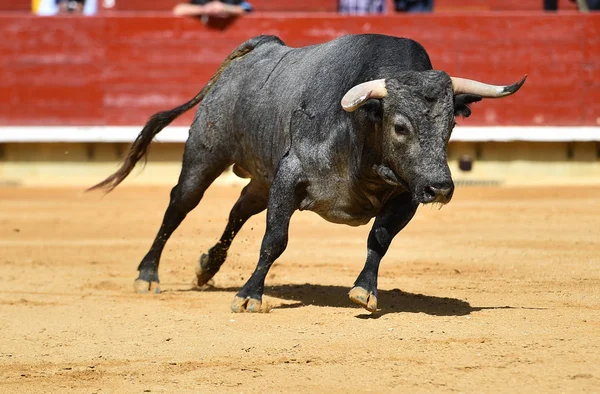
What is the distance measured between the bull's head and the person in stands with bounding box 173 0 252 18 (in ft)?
24.6

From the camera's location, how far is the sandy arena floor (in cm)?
377

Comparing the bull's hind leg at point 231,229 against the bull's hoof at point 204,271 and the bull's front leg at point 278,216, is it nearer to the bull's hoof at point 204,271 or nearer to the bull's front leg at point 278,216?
the bull's hoof at point 204,271

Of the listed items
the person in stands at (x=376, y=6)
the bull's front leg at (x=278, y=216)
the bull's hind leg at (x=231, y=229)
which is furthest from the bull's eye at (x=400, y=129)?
the person in stands at (x=376, y=6)

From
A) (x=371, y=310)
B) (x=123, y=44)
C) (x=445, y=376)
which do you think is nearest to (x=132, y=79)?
(x=123, y=44)

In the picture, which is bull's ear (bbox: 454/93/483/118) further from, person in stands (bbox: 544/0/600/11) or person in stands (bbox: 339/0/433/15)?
person in stands (bbox: 544/0/600/11)

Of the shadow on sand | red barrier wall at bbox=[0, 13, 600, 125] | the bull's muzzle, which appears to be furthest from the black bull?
red barrier wall at bbox=[0, 13, 600, 125]

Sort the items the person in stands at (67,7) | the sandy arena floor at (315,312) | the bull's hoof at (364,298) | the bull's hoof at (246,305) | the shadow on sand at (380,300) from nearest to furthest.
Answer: the sandy arena floor at (315,312) → the bull's hoof at (364,298) → the shadow on sand at (380,300) → the bull's hoof at (246,305) → the person in stands at (67,7)

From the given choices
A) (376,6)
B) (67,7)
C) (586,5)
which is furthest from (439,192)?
(67,7)

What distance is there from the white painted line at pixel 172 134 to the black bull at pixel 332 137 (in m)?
6.20

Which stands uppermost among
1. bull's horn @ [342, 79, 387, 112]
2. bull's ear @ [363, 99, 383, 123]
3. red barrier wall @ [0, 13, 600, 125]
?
bull's horn @ [342, 79, 387, 112]

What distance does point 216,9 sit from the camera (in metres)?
12.1

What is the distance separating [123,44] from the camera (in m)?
12.4

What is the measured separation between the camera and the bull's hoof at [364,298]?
187 inches

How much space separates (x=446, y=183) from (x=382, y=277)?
1.80 meters
